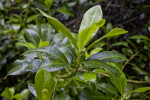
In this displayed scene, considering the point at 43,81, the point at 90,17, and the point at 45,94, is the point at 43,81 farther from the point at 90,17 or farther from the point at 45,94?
the point at 90,17

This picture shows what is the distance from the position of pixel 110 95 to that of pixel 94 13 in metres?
0.35

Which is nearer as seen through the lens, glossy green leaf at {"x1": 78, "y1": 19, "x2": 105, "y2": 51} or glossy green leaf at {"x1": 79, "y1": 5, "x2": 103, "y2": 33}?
glossy green leaf at {"x1": 78, "y1": 19, "x2": 105, "y2": 51}

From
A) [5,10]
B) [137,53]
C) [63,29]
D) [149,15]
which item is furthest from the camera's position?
[149,15]

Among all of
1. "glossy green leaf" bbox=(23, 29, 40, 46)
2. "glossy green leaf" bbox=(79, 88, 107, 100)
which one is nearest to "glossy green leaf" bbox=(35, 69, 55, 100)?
"glossy green leaf" bbox=(79, 88, 107, 100)

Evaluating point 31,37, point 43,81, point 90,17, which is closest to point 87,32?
point 90,17

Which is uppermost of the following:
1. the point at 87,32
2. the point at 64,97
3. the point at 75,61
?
the point at 87,32

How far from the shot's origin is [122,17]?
1.61 metres

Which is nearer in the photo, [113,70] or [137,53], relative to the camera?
[113,70]

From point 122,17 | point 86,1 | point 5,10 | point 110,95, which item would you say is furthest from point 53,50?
point 122,17

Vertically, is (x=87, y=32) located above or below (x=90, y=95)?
above

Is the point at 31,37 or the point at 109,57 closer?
the point at 109,57

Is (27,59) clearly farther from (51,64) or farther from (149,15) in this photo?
(149,15)

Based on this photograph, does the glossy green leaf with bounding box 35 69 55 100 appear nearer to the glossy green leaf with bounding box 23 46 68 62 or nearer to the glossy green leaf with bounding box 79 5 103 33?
the glossy green leaf with bounding box 23 46 68 62

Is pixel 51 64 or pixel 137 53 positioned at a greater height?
pixel 51 64
